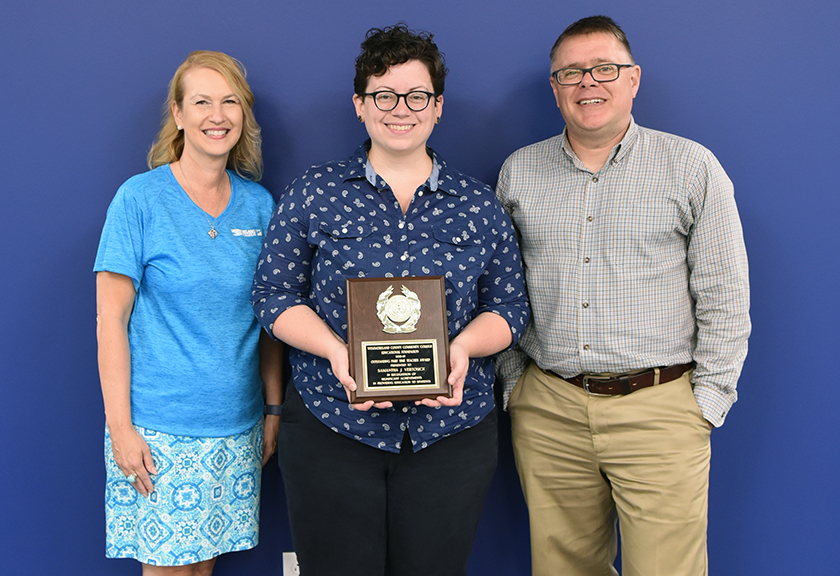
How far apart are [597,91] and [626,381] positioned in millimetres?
813

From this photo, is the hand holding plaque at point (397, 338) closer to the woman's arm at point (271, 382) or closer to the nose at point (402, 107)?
the nose at point (402, 107)

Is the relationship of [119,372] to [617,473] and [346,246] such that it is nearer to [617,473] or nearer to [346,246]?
[346,246]

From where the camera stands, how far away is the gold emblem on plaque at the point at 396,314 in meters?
1.42

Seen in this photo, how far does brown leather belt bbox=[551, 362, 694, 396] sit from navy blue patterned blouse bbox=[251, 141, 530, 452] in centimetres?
28

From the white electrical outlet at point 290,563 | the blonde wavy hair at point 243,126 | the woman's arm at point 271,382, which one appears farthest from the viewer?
the white electrical outlet at point 290,563

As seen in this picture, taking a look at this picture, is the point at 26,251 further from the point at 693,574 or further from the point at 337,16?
the point at 693,574

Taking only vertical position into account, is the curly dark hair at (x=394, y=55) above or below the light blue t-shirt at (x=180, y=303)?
above

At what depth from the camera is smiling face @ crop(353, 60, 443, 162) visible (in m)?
1.55

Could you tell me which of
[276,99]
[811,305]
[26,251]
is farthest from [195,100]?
[811,305]

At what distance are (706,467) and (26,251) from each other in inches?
87.2

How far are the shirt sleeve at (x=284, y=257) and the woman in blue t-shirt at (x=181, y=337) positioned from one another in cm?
14

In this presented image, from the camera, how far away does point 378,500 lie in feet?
5.14

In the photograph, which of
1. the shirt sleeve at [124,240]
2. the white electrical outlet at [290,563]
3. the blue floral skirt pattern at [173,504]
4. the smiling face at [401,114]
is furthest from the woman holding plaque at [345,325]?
the white electrical outlet at [290,563]

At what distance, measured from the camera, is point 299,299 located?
5.31 ft
